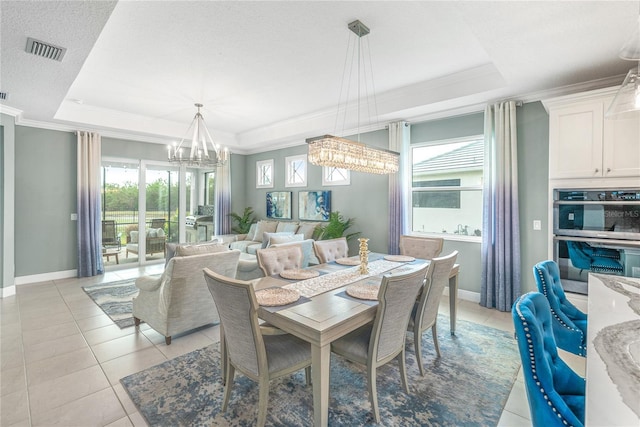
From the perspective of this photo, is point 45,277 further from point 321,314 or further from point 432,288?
point 432,288

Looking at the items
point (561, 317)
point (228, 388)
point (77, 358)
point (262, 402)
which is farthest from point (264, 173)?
point (561, 317)

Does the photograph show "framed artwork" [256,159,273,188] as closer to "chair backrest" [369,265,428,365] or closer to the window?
the window

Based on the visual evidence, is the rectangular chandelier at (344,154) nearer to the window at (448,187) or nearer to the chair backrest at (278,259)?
the chair backrest at (278,259)

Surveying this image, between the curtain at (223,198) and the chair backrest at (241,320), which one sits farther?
the curtain at (223,198)

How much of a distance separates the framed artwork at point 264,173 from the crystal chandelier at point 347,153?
15.4 feet

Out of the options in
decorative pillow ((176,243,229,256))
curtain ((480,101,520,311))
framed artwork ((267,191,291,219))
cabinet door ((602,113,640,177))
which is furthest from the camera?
framed artwork ((267,191,291,219))

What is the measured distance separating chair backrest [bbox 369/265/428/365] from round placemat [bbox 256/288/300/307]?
0.58m

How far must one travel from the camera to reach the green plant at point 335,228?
18.3 ft

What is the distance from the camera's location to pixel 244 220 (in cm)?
775

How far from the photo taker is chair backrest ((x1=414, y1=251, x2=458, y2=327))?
231 cm

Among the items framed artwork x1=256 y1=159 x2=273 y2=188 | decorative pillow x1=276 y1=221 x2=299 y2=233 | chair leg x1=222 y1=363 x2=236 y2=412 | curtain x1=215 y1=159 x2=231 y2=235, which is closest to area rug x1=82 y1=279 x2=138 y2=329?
chair leg x1=222 y1=363 x2=236 y2=412

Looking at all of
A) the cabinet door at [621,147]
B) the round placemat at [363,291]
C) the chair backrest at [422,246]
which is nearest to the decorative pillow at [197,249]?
the round placemat at [363,291]

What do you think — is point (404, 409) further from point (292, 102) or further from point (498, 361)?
point (292, 102)

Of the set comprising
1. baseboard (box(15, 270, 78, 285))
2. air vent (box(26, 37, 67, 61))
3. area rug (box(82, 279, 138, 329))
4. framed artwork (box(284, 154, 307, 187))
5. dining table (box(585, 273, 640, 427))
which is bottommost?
area rug (box(82, 279, 138, 329))
